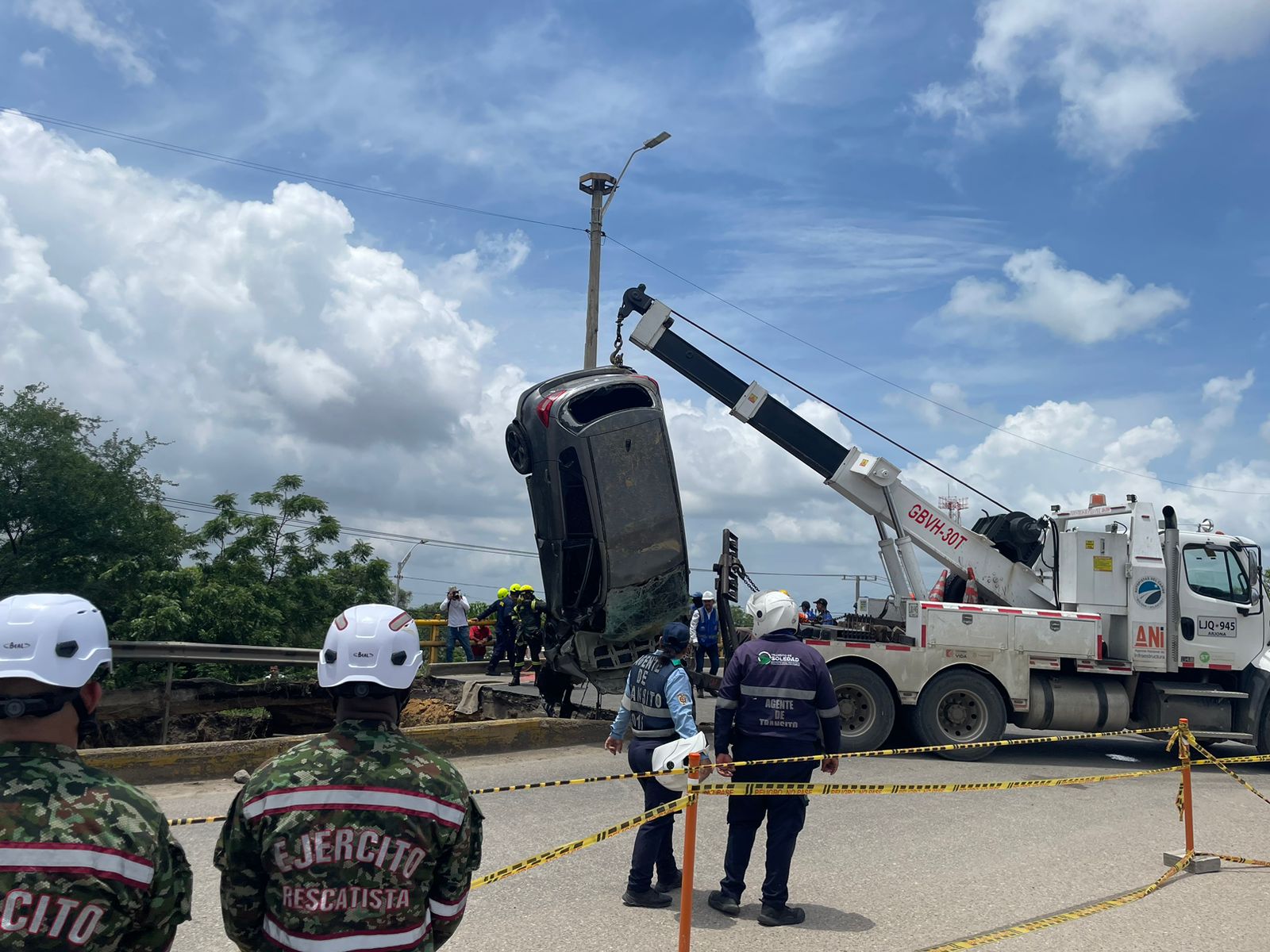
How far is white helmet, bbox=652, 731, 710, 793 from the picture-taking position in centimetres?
512

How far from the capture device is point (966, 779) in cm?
989

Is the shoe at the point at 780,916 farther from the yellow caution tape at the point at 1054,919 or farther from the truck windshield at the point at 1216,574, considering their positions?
the truck windshield at the point at 1216,574

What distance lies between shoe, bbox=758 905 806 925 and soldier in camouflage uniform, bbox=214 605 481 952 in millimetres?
3220

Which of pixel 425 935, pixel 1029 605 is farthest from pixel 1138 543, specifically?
pixel 425 935

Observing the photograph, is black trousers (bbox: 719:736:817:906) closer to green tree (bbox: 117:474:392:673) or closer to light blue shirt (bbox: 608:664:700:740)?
light blue shirt (bbox: 608:664:700:740)

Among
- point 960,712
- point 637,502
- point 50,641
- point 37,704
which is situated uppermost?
point 637,502

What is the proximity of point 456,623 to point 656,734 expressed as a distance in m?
12.5

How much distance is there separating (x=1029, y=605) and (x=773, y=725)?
785 cm

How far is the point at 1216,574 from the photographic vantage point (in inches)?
464

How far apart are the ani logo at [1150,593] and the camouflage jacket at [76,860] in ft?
38.6

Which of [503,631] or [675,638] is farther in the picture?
[503,631]

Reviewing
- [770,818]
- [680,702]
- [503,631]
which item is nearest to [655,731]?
[680,702]

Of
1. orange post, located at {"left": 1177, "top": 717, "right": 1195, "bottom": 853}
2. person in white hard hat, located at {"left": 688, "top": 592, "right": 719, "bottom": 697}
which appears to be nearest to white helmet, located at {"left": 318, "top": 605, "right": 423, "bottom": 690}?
orange post, located at {"left": 1177, "top": 717, "right": 1195, "bottom": 853}

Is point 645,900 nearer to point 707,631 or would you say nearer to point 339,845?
point 339,845
